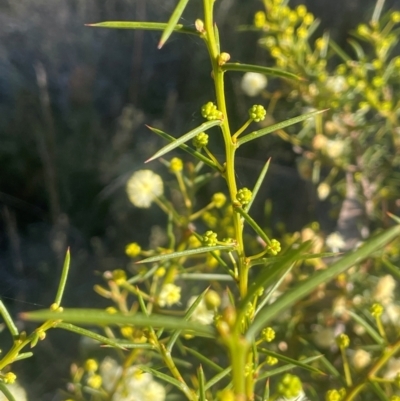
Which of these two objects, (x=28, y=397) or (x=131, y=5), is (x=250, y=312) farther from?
(x=131, y=5)

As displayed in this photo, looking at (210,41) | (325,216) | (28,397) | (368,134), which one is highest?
(210,41)

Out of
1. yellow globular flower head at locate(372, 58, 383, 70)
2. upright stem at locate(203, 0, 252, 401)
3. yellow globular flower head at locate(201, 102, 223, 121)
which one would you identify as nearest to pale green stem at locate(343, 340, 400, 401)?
upright stem at locate(203, 0, 252, 401)

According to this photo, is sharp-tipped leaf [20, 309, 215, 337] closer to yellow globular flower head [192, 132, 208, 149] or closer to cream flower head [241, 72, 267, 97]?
yellow globular flower head [192, 132, 208, 149]

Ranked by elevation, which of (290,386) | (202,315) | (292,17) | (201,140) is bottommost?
(202,315)

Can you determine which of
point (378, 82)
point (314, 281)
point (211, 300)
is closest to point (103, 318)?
point (314, 281)

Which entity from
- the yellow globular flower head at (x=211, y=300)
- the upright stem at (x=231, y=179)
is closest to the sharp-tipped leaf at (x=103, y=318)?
the upright stem at (x=231, y=179)

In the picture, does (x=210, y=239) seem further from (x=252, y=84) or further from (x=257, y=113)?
(x=252, y=84)

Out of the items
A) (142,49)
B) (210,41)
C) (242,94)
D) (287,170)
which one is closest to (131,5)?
(142,49)

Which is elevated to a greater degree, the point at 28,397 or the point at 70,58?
the point at 70,58
